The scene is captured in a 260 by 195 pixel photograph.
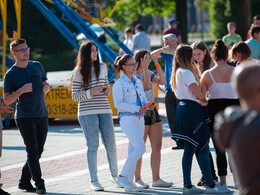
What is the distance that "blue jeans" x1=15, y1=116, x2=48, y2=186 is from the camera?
609 centimetres

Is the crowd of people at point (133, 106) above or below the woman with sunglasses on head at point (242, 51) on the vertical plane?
below

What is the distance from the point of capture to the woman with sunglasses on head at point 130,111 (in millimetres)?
6020

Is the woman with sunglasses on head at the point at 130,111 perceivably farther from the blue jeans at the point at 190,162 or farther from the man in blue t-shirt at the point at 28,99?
the man in blue t-shirt at the point at 28,99

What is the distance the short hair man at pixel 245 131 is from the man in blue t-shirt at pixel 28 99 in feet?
12.7

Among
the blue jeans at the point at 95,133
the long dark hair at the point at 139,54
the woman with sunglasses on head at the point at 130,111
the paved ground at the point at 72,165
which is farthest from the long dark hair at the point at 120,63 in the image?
the paved ground at the point at 72,165

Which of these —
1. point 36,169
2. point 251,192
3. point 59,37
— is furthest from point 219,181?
point 59,37

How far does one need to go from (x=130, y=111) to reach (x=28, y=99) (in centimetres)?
120

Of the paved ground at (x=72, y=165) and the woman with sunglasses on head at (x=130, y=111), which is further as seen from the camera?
the paved ground at (x=72, y=165)

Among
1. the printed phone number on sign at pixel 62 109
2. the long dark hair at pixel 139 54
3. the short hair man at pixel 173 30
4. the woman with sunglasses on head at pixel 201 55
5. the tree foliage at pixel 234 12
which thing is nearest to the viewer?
the long dark hair at pixel 139 54

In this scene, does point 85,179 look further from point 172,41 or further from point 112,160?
point 172,41

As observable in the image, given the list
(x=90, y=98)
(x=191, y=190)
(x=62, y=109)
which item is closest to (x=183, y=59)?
(x=90, y=98)

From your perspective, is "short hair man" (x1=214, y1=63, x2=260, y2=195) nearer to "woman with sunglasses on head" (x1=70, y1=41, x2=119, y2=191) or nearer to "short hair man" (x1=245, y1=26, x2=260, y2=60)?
"woman with sunglasses on head" (x1=70, y1=41, x2=119, y2=191)

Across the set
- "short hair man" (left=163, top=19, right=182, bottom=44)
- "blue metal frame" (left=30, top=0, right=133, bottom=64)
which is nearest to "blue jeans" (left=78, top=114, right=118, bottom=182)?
"blue metal frame" (left=30, top=0, right=133, bottom=64)

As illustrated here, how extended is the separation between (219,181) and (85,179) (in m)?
1.71
